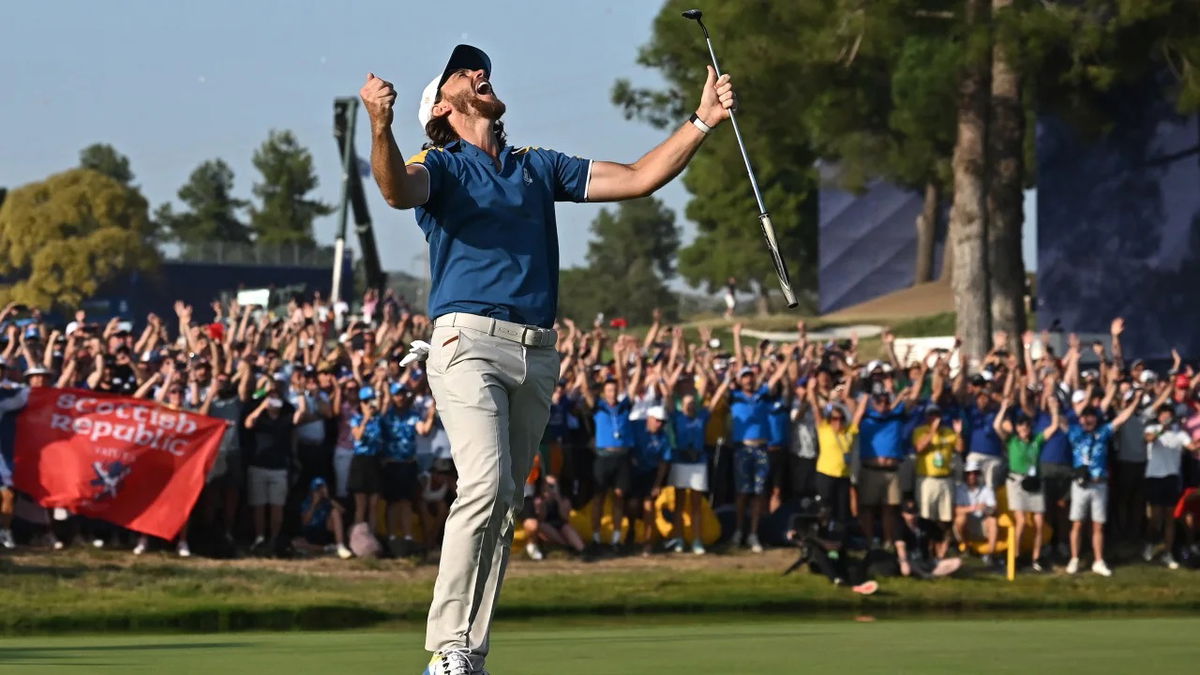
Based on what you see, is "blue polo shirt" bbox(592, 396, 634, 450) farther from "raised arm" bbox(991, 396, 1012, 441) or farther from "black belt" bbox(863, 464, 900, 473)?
"raised arm" bbox(991, 396, 1012, 441)

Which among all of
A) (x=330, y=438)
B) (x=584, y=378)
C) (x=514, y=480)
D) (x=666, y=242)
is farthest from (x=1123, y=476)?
(x=666, y=242)

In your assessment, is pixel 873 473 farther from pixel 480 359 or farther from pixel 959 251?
pixel 480 359

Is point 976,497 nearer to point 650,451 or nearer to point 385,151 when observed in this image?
point 650,451

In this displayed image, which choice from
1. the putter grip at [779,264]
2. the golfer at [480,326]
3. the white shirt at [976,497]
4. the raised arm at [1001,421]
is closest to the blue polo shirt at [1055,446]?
the raised arm at [1001,421]

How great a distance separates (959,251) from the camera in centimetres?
2759

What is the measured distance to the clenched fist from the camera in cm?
566

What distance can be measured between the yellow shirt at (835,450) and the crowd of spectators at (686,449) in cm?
2

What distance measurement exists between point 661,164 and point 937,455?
46.5 ft

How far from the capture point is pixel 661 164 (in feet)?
21.0

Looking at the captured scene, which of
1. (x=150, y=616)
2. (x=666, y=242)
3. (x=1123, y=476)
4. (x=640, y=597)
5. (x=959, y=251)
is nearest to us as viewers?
(x=150, y=616)

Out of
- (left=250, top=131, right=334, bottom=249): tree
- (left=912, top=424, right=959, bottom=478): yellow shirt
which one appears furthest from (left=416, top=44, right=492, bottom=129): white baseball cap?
(left=250, top=131, right=334, bottom=249): tree

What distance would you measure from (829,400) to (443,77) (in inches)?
558

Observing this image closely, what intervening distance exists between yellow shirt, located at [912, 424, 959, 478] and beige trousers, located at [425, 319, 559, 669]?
14.4m

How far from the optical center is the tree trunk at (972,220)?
27391mm
